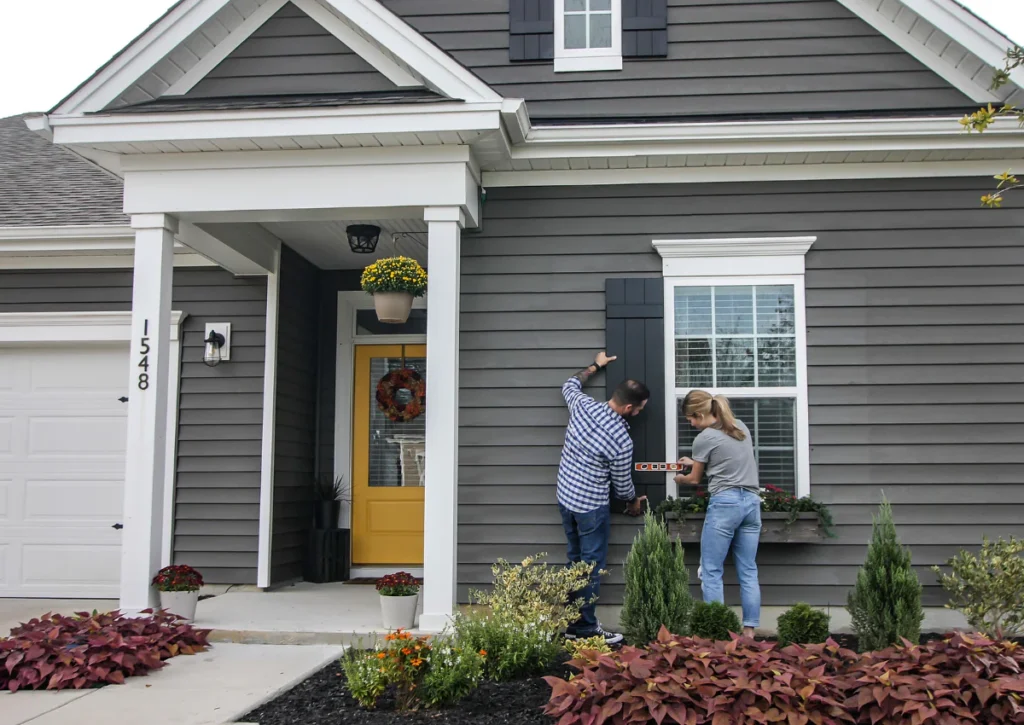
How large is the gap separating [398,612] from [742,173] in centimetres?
367

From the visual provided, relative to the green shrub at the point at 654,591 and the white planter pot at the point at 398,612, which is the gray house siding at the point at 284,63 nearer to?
the white planter pot at the point at 398,612

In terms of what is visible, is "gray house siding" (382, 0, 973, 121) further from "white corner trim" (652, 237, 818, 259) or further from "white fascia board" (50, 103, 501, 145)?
"white fascia board" (50, 103, 501, 145)

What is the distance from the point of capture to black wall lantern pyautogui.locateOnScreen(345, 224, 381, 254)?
7188 mm

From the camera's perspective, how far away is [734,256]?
6434mm

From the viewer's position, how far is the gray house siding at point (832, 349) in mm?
6223

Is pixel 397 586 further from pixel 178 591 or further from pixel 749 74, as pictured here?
pixel 749 74

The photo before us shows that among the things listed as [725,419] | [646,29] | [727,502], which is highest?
[646,29]

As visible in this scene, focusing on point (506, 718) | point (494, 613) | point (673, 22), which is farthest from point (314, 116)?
point (506, 718)

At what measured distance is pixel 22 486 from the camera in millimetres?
8125

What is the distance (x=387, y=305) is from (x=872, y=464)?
3425 mm

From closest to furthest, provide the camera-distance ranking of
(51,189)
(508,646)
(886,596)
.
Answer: (508,646) < (886,596) < (51,189)

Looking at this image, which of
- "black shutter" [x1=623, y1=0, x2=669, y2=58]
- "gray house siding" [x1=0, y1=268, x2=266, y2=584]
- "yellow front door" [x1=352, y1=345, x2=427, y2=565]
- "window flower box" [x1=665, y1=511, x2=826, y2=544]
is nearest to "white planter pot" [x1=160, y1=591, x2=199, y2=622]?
"gray house siding" [x1=0, y1=268, x2=266, y2=584]

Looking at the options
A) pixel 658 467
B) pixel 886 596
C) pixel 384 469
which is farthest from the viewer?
pixel 384 469

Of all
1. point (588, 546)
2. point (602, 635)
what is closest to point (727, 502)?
point (588, 546)
